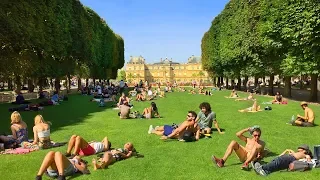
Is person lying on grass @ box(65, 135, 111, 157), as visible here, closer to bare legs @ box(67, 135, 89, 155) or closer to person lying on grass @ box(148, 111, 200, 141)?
bare legs @ box(67, 135, 89, 155)

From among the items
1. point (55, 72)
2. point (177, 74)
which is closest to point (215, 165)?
point (55, 72)

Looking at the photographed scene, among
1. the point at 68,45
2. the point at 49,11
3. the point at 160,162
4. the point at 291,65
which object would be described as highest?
the point at 49,11

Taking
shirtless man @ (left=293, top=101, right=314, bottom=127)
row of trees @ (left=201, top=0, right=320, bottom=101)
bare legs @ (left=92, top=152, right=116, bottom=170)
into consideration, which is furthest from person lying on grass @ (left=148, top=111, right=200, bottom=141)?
row of trees @ (left=201, top=0, right=320, bottom=101)

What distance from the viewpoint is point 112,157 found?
11.0 m

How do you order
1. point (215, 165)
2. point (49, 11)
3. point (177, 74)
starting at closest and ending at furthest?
1. point (215, 165)
2. point (49, 11)
3. point (177, 74)

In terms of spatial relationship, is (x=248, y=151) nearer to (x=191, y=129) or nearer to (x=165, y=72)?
(x=191, y=129)

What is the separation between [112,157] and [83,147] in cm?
126

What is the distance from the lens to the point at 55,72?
47.8 meters

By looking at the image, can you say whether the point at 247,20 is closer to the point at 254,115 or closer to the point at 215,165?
the point at 254,115

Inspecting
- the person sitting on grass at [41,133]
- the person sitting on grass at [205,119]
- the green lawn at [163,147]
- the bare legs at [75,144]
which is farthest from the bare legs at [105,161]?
the person sitting on grass at [205,119]

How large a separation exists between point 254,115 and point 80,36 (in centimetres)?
3222

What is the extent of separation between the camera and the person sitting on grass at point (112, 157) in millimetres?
10469

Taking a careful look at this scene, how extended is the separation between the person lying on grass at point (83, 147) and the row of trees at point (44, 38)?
18710mm

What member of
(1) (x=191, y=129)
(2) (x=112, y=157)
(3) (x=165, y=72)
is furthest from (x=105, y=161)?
(3) (x=165, y=72)
